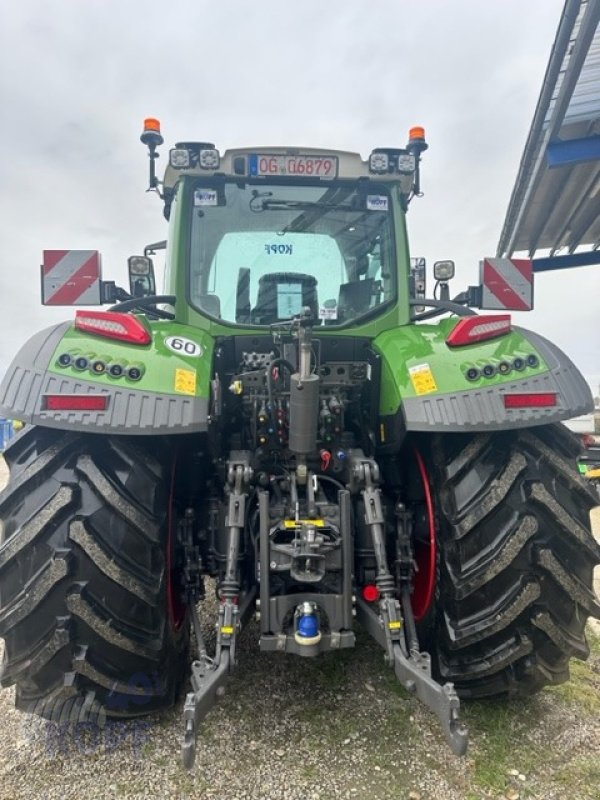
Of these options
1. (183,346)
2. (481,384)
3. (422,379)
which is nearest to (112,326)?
(183,346)

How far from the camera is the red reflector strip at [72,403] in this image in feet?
6.49

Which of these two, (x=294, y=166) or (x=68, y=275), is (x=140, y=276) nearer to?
(x=68, y=275)

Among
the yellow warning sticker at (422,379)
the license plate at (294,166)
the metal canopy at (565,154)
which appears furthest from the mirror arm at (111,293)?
the metal canopy at (565,154)

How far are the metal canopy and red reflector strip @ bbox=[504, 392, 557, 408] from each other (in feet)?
14.9

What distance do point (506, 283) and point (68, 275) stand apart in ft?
7.93

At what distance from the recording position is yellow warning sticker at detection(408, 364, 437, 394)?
221 centimetres

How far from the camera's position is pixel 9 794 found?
1.96 meters

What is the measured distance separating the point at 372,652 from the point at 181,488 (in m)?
1.37

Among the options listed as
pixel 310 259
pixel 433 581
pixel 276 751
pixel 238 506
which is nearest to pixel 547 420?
pixel 433 581

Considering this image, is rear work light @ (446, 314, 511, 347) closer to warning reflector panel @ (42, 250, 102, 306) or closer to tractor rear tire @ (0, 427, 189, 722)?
tractor rear tire @ (0, 427, 189, 722)

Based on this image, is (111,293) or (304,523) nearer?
(304,523)

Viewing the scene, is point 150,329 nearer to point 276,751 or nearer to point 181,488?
point 181,488

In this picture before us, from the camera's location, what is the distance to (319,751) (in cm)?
217

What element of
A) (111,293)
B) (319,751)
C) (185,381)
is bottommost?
(319,751)
